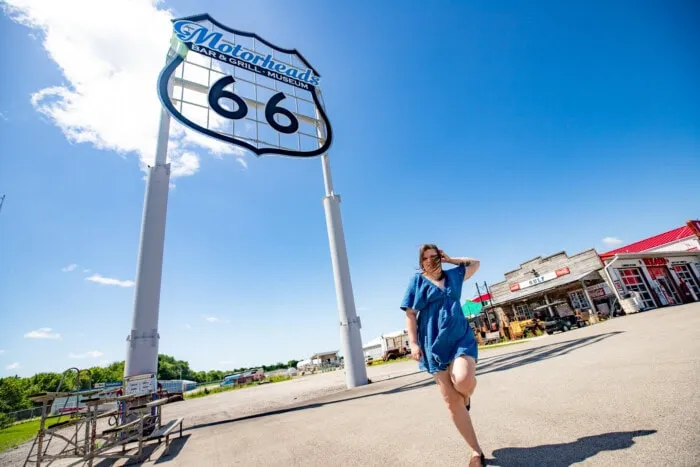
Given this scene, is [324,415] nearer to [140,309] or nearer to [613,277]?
[140,309]

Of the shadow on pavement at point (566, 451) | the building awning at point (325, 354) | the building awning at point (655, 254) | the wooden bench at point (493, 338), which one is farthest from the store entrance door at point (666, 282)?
the building awning at point (325, 354)

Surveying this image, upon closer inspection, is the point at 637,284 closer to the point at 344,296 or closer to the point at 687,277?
the point at 687,277

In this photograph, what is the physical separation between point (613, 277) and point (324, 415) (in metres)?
22.9

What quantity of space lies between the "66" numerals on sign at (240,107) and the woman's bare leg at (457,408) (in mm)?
11121

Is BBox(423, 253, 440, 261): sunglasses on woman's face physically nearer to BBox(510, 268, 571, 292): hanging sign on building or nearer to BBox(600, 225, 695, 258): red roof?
BBox(510, 268, 571, 292): hanging sign on building

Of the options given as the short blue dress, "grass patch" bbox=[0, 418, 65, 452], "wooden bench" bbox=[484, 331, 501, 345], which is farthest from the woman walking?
"wooden bench" bbox=[484, 331, 501, 345]

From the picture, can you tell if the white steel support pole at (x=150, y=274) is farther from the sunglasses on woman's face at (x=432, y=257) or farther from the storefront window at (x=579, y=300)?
the storefront window at (x=579, y=300)

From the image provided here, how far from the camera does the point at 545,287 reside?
2317cm

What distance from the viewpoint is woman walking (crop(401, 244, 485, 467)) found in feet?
7.32

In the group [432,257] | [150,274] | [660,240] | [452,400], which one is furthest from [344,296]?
[660,240]

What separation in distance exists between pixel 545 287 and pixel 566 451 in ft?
82.2

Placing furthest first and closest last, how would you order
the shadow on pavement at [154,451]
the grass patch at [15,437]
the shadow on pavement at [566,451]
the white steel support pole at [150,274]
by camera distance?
the grass patch at [15,437], the white steel support pole at [150,274], the shadow on pavement at [154,451], the shadow on pavement at [566,451]

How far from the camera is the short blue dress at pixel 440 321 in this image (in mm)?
2348

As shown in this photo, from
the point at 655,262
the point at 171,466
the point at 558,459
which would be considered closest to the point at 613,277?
the point at 655,262
